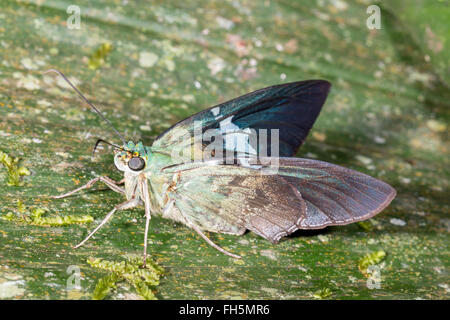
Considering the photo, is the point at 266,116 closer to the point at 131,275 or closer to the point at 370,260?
the point at 370,260

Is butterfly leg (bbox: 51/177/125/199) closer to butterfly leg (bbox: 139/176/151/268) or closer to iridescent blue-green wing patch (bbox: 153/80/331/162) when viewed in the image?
butterfly leg (bbox: 139/176/151/268)

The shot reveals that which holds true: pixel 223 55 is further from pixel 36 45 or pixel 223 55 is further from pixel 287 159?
pixel 287 159

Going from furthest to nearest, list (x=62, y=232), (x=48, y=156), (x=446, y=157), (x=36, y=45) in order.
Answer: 1. (x=446, y=157)
2. (x=36, y=45)
3. (x=48, y=156)
4. (x=62, y=232)

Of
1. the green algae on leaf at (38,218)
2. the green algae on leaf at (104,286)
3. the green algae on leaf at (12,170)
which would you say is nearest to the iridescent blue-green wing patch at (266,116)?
the green algae on leaf at (38,218)

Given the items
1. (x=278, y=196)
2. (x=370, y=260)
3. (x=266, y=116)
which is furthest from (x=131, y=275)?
(x=370, y=260)

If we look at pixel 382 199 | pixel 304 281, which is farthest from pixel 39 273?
pixel 382 199
